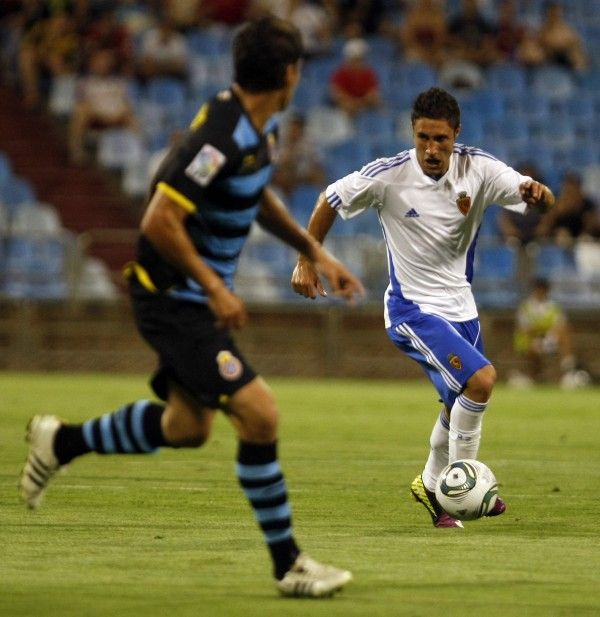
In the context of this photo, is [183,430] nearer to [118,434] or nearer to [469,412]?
[118,434]

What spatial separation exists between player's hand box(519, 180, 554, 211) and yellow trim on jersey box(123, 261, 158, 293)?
9.42 feet

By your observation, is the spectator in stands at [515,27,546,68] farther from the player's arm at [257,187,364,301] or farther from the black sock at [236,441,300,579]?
the black sock at [236,441,300,579]

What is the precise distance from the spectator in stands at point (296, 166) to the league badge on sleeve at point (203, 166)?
703 inches

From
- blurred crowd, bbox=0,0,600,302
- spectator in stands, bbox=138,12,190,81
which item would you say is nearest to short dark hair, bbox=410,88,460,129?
blurred crowd, bbox=0,0,600,302

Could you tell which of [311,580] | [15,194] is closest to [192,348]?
[311,580]

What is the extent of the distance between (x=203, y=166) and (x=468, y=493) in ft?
9.32

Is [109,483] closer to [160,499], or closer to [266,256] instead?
[160,499]

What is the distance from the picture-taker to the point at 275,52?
6.25m

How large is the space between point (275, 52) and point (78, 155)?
19.8 meters

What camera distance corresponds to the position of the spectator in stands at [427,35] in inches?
1036

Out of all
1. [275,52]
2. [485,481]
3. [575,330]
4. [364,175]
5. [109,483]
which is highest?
[275,52]

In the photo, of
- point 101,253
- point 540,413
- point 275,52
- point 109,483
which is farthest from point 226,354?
point 101,253

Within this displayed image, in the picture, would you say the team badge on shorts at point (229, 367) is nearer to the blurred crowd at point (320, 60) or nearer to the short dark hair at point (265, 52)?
the short dark hair at point (265, 52)

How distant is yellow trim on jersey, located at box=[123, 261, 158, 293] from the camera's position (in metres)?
6.52
